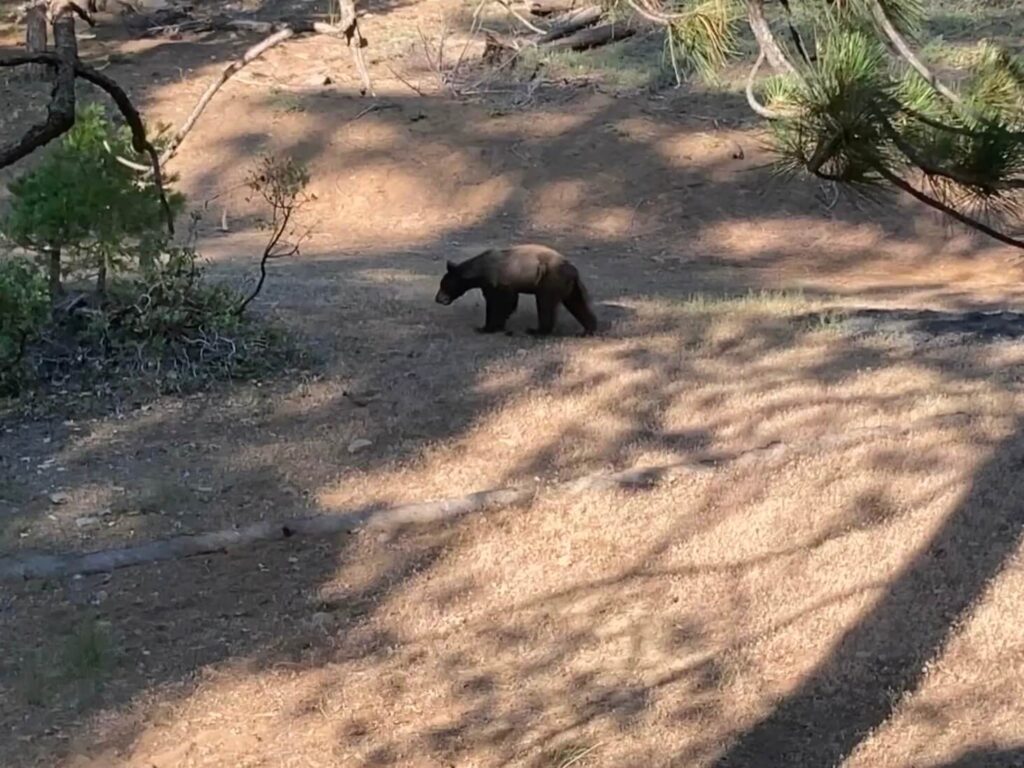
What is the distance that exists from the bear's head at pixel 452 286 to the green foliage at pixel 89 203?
2167 millimetres

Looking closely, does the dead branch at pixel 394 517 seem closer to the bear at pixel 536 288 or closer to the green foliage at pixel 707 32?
the green foliage at pixel 707 32

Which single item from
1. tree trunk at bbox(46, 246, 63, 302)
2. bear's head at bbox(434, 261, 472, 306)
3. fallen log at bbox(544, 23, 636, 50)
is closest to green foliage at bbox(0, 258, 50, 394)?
tree trunk at bbox(46, 246, 63, 302)

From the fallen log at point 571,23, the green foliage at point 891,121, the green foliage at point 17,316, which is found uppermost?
the green foliage at point 891,121

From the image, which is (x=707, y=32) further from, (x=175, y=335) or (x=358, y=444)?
(x=175, y=335)

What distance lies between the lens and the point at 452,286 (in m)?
9.95

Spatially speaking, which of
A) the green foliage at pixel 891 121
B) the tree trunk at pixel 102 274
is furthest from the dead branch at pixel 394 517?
the tree trunk at pixel 102 274

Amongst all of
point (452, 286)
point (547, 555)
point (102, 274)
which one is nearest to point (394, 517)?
point (547, 555)

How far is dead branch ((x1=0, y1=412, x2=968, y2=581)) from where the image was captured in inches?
243

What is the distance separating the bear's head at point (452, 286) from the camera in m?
9.89

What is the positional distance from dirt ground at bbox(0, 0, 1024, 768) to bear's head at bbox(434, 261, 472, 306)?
0.23 m

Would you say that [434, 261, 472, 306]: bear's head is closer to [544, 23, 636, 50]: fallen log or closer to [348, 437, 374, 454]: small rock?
[348, 437, 374, 454]: small rock

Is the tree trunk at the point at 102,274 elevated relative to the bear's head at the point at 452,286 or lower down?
elevated

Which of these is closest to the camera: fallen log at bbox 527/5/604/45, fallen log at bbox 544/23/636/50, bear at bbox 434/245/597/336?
bear at bbox 434/245/597/336

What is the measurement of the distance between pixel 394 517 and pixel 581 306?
320 centimetres
